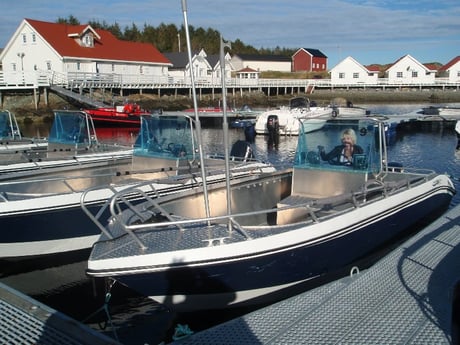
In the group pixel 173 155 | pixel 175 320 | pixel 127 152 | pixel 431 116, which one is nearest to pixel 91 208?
pixel 173 155

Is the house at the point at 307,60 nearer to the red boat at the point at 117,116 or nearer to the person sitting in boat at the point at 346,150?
the red boat at the point at 117,116

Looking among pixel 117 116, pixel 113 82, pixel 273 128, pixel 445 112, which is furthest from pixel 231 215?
pixel 113 82

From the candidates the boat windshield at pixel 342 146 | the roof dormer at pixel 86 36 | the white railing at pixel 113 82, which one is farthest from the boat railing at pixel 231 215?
the roof dormer at pixel 86 36

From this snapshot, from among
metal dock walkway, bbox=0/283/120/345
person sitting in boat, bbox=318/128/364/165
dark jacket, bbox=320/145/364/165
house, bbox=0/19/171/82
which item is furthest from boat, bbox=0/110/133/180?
house, bbox=0/19/171/82

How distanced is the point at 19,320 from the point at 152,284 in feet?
5.16

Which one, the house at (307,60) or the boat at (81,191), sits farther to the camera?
the house at (307,60)

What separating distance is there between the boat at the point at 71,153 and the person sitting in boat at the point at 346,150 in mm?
5216

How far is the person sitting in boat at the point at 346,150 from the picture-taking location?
28.0 feet

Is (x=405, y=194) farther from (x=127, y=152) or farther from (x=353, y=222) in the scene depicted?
(x=127, y=152)

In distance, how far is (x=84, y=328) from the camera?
14.4 feet

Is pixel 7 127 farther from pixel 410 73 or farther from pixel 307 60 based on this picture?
pixel 307 60

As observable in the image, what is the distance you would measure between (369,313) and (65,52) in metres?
48.3

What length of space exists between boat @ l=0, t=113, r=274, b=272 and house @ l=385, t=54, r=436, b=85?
Result: 2592 inches

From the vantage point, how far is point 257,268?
608 cm
